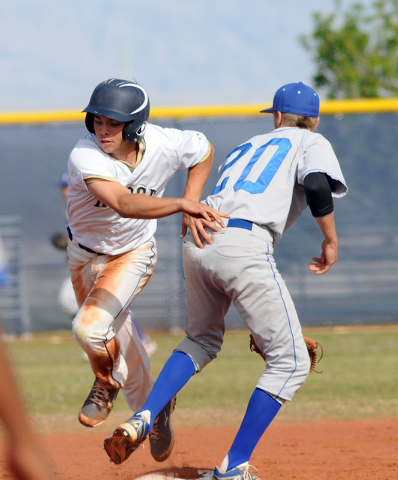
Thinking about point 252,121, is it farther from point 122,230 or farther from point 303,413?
point 122,230

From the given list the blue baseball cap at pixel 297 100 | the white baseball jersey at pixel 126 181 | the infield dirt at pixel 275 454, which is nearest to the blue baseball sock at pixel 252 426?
the infield dirt at pixel 275 454

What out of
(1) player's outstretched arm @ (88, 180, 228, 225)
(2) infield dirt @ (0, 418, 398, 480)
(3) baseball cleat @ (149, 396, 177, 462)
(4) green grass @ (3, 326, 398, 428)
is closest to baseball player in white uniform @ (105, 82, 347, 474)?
(1) player's outstretched arm @ (88, 180, 228, 225)

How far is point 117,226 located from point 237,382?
11.2ft

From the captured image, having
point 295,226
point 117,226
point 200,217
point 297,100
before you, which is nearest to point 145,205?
point 200,217

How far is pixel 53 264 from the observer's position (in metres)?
10.7

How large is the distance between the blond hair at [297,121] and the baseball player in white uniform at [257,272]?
90 mm

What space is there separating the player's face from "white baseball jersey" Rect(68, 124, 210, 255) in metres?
0.05

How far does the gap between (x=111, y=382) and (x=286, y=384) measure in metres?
1.28

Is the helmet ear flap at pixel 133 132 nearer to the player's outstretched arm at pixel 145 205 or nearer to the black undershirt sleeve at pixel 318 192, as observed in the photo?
the player's outstretched arm at pixel 145 205

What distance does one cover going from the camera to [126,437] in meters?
3.22

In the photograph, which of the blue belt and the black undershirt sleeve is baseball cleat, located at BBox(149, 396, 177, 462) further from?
the black undershirt sleeve

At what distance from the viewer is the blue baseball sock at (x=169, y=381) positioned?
348cm

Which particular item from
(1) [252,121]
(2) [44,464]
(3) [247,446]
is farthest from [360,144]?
(2) [44,464]

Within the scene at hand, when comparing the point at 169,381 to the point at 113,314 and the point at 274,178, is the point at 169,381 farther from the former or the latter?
the point at 274,178
